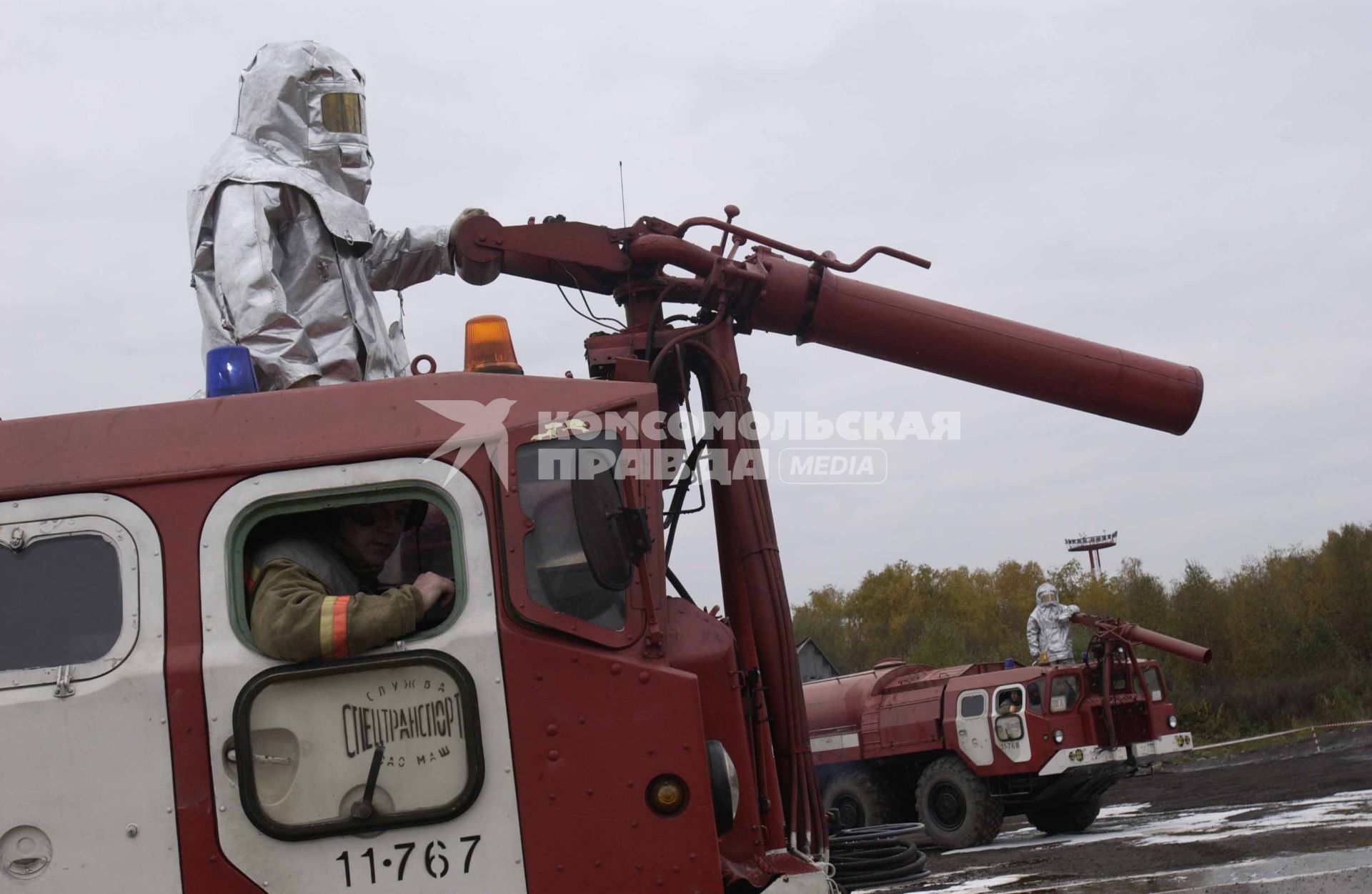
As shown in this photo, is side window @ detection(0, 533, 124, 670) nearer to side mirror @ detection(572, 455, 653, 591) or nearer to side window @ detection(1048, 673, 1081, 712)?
side mirror @ detection(572, 455, 653, 591)

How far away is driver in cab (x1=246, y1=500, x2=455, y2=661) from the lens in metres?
3.39

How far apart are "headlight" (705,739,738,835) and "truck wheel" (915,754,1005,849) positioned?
11.0m

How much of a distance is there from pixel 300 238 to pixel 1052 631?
13.2 metres

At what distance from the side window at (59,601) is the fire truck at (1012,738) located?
37.4ft

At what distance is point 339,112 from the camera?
4957 mm

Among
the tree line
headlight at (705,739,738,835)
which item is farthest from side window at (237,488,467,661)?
the tree line

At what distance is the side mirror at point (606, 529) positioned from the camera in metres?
3.38

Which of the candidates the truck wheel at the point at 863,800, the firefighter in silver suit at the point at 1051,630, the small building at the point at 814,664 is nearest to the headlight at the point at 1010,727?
the truck wheel at the point at 863,800

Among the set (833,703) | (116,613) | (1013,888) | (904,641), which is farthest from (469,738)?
(904,641)

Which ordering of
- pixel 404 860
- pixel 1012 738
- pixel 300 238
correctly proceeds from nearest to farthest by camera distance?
pixel 404 860 < pixel 300 238 < pixel 1012 738

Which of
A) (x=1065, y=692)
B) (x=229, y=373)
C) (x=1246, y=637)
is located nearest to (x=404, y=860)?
(x=229, y=373)

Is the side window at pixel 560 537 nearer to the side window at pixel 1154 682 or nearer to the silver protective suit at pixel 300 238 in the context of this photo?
the silver protective suit at pixel 300 238

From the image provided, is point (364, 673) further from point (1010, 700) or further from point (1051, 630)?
point (1051, 630)

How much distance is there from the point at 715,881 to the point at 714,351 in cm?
198
